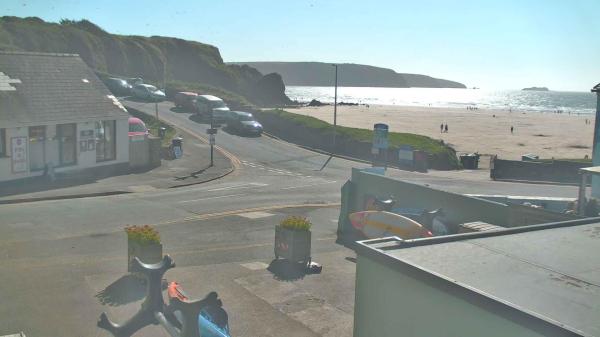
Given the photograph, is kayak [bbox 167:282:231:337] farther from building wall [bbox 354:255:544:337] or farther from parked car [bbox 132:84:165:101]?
parked car [bbox 132:84:165:101]

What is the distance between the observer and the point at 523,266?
8422 millimetres

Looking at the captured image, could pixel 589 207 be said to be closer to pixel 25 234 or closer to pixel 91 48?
pixel 25 234

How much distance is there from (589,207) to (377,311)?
7848 millimetres

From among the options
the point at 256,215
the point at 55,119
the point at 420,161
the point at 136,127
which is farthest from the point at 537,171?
the point at 55,119

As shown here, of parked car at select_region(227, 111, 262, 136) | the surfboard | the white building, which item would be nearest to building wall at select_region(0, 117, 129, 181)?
the white building

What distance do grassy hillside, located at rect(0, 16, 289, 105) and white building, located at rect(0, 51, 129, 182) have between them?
109 ft

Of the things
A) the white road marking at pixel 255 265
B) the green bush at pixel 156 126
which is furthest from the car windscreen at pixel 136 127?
the white road marking at pixel 255 265

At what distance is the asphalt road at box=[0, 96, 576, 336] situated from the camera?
11.9 m

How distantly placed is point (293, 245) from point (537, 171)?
1210 inches

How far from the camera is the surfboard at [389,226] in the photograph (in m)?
15.5

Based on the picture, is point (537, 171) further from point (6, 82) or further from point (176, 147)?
point (6, 82)

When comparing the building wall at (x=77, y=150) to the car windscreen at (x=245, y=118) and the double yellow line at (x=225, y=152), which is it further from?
the car windscreen at (x=245, y=118)

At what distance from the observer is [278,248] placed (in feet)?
52.5

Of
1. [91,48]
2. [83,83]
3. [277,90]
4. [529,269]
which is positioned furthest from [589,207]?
[277,90]
